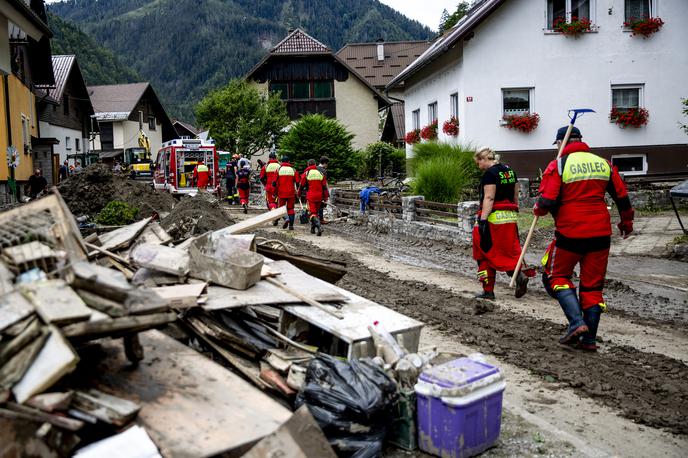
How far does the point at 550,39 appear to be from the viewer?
73.8 ft

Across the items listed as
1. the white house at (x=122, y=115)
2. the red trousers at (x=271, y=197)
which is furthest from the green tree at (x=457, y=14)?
the red trousers at (x=271, y=197)

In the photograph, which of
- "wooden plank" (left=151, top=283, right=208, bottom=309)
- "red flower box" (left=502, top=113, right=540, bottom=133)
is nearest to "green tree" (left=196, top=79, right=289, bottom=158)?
"red flower box" (left=502, top=113, right=540, bottom=133)

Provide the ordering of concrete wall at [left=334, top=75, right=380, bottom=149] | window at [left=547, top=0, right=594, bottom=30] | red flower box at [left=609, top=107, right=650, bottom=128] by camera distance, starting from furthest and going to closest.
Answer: concrete wall at [left=334, top=75, right=380, bottom=149]
window at [left=547, top=0, right=594, bottom=30]
red flower box at [left=609, top=107, right=650, bottom=128]

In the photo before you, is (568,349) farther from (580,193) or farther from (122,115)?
(122,115)

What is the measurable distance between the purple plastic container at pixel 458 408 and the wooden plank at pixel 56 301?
6.42 feet

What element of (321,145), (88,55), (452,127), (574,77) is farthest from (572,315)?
(88,55)

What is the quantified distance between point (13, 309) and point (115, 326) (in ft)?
1.57

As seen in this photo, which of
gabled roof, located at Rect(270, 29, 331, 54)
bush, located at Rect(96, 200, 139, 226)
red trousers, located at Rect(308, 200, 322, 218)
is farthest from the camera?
gabled roof, located at Rect(270, 29, 331, 54)

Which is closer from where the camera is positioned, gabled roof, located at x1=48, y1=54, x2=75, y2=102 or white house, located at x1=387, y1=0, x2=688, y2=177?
white house, located at x1=387, y1=0, x2=688, y2=177

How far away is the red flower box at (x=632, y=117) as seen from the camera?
22344 mm

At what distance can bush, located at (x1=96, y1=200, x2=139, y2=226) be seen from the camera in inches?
544

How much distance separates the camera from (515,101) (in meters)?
22.8

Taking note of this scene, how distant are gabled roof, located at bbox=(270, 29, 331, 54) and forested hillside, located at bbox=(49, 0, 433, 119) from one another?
72.7 metres

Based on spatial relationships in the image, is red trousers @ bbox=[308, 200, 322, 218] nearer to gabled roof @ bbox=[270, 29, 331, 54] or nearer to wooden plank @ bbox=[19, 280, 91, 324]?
wooden plank @ bbox=[19, 280, 91, 324]
